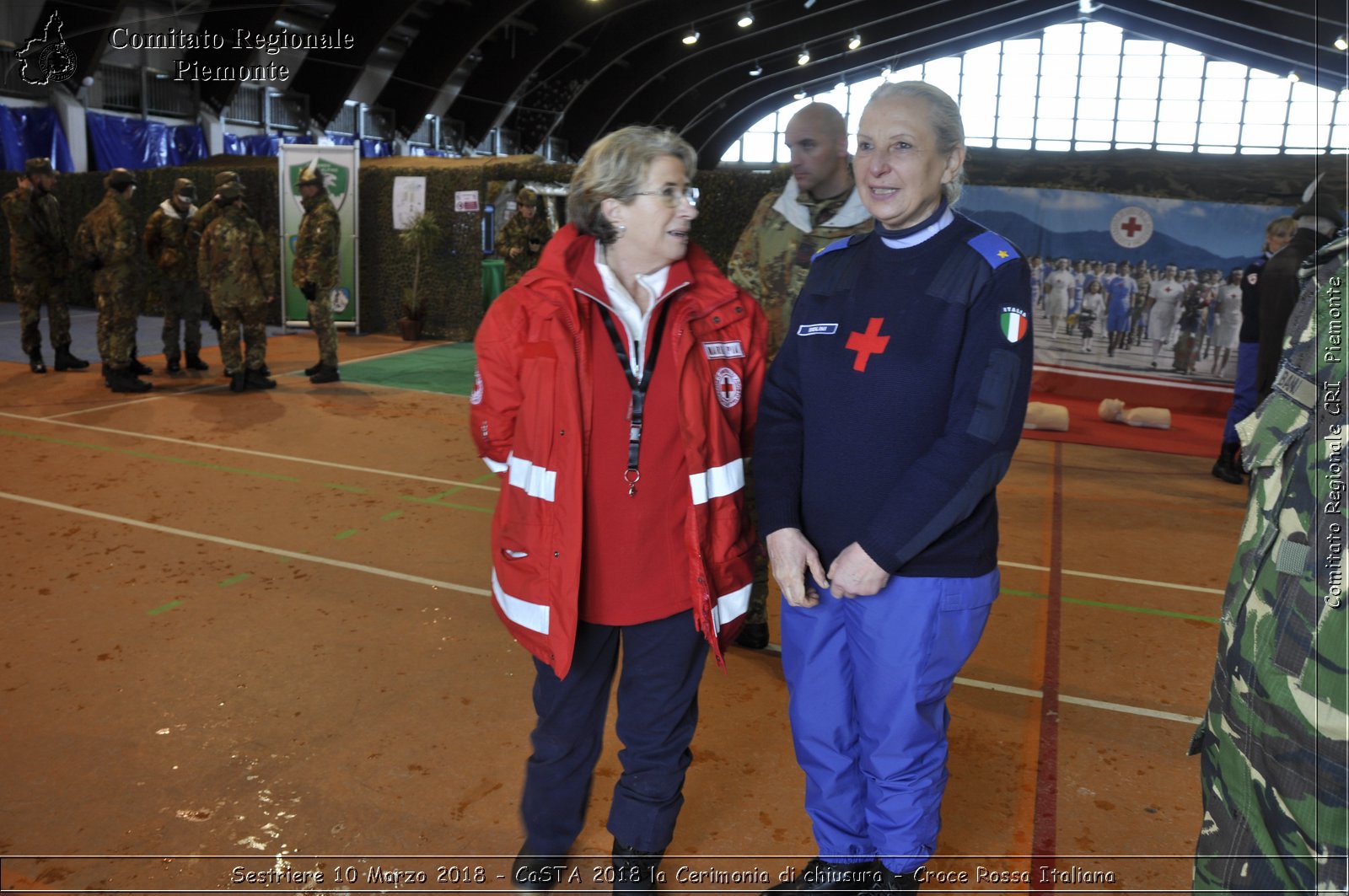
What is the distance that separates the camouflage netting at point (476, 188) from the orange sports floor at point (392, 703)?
16.7 feet

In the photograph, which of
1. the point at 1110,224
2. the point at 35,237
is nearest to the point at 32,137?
the point at 35,237

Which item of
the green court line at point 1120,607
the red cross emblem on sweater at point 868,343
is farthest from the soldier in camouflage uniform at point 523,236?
the red cross emblem on sweater at point 868,343

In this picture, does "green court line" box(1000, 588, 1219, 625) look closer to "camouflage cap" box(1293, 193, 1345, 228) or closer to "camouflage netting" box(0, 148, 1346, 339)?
"camouflage cap" box(1293, 193, 1345, 228)

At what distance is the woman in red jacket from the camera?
1.96 metres

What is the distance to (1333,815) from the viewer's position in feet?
3.65

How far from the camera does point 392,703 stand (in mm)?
3062

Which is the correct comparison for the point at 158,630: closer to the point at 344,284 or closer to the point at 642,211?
the point at 642,211

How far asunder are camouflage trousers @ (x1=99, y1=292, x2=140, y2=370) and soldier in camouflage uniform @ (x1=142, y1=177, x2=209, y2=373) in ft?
1.60

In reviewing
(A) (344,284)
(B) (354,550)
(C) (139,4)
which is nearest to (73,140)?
(C) (139,4)

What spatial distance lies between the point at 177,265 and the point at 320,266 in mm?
1183

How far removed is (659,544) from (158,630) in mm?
2466

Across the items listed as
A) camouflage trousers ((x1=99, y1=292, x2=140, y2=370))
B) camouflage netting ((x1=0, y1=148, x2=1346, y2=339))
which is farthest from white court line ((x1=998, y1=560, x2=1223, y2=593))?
camouflage trousers ((x1=99, y1=292, x2=140, y2=370))

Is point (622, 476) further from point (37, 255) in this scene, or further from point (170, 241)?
point (37, 255)

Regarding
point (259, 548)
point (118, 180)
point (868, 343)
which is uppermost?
point (118, 180)
